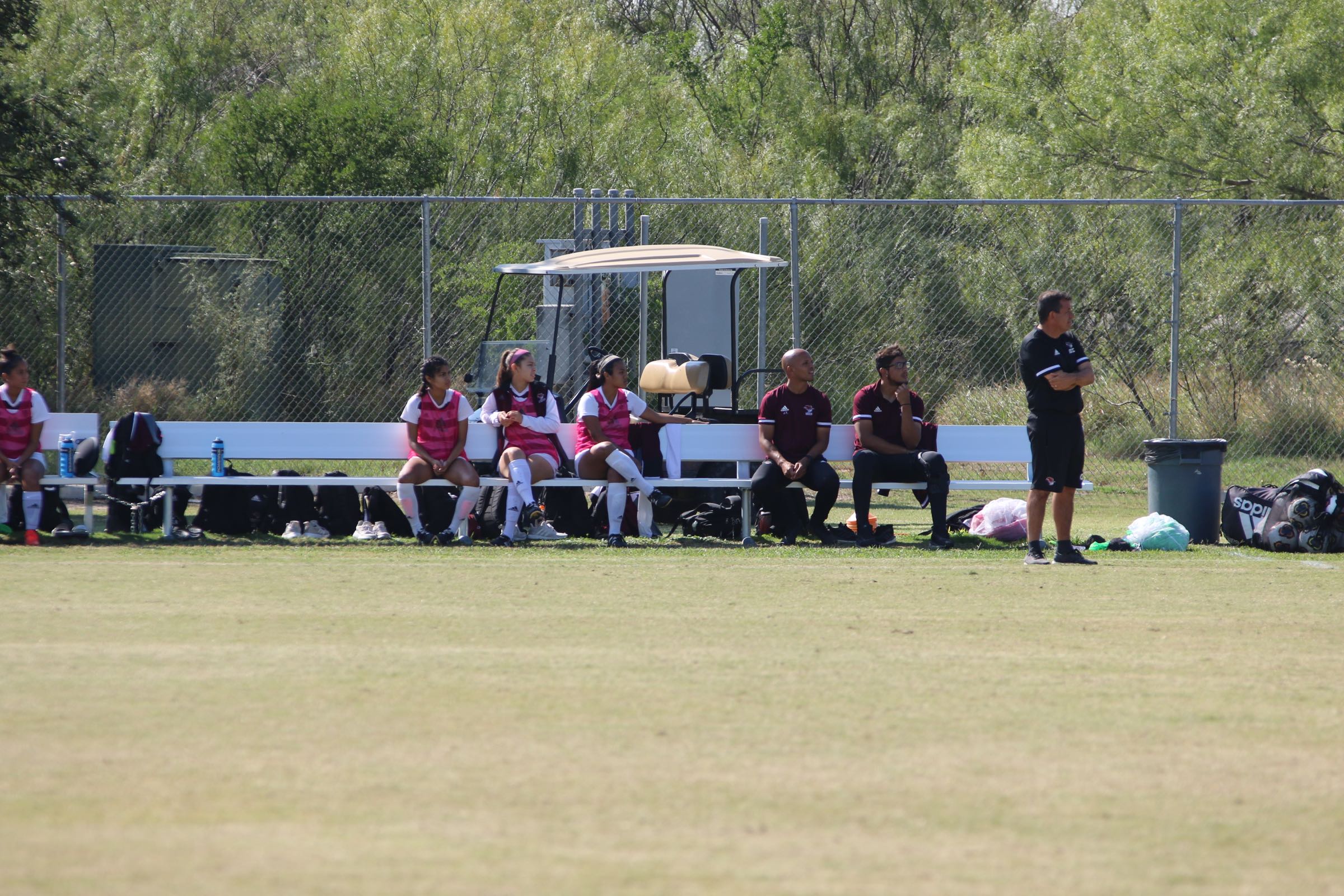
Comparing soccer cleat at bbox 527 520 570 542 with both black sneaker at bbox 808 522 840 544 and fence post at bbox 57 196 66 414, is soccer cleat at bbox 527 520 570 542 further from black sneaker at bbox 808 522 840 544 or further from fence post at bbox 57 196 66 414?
fence post at bbox 57 196 66 414

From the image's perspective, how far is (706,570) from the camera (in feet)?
31.4

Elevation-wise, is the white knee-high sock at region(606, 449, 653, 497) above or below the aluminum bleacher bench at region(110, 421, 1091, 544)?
below

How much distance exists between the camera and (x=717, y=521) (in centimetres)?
1173

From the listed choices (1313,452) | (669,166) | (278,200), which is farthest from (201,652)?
(669,166)

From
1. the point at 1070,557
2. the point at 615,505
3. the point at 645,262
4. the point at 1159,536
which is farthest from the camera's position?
the point at 645,262

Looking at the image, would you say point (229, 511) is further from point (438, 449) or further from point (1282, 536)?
point (1282, 536)

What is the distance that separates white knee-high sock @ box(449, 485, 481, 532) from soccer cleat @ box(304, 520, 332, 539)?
42.6 inches

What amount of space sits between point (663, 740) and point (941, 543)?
22.1 feet

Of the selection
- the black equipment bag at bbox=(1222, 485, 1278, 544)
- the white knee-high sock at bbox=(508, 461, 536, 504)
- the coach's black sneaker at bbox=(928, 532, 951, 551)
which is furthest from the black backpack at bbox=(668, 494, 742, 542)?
the black equipment bag at bbox=(1222, 485, 1278, 544)

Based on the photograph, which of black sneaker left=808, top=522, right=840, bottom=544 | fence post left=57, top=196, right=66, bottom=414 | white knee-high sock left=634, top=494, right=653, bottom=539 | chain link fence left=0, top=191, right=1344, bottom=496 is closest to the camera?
black sneaker left=808, top=522, right=840, bottom=544

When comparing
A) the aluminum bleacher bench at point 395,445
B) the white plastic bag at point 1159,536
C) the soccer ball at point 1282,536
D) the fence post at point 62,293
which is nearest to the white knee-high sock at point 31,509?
the aluminum bleacher bench at point 395,445

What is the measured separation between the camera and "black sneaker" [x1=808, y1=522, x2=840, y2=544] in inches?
447

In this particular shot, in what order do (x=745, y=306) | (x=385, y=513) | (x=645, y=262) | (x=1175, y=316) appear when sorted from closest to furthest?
1. (x=385, y=513)
2. (x=645, y=262)
3. (x=1175, y=316)
4. (x=745, y=306)

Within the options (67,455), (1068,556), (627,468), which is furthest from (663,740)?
(67,455)
